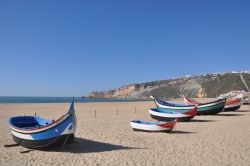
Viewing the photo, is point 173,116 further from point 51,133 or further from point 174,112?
point 51,133

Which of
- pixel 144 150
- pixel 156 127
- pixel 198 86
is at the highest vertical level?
pixel 198 86

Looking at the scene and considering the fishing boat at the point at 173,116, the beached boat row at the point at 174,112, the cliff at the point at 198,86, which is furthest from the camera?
the cliff at the point at 198,86

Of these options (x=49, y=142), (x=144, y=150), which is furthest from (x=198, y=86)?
(x=49, y=142)

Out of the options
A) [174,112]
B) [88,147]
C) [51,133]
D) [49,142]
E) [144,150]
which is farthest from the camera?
[174,112]

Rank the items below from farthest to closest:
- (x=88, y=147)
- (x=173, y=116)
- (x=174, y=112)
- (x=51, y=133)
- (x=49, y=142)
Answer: (x=174, y=112) → (x=173, y=116) → (x=88, y=147) → (x=49, y=142) → (x=51, y=133)

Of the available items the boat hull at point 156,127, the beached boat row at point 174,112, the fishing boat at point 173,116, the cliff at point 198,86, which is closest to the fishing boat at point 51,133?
the boat hull at point 156,127

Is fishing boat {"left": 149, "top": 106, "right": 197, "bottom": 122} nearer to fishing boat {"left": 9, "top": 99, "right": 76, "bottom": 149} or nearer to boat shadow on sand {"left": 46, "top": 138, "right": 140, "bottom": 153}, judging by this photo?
boat shadow on sand {"left": 46, "top": 138, "right": 140, "bottom": 153}

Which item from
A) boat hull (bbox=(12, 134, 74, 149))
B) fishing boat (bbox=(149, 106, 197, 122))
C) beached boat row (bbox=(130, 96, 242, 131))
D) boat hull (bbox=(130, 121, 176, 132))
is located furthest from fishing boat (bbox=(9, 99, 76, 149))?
fishing boat (bbox=(149, 106, 197, 122))

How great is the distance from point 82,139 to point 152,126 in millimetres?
3810

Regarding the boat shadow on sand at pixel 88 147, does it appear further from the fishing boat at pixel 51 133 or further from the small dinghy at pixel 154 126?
the small dinghy at pixel 154 126

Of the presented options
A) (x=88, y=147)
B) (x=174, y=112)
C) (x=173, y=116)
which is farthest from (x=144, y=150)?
(x=174, y=112)

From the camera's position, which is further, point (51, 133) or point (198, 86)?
point (198, 86)

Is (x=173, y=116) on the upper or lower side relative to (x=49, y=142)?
upper

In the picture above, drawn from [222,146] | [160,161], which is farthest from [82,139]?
[222,146]
